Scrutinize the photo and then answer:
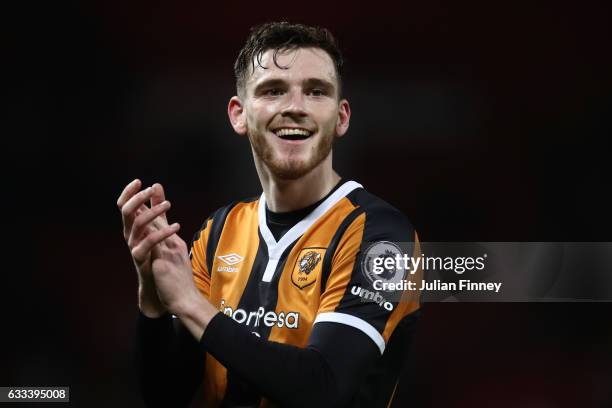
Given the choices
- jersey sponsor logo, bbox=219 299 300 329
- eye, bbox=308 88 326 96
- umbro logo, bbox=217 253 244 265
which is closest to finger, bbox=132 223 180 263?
jersey sponsor logo, bbox=219 299 300 329

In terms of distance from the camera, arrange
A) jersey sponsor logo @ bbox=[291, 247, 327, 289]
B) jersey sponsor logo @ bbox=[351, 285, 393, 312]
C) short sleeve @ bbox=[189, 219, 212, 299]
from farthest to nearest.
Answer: short sleeve @ bbox=[189, 219, 212, 299] → jersey sponsor logo @ bbox=[291, 247, 327, 289] → jersey sponsor logo @ bbox=[351, 285, 393, 312]

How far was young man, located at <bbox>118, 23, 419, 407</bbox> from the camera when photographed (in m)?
1.84

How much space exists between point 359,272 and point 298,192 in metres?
0.35

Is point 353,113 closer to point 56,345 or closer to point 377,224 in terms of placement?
point 56,345

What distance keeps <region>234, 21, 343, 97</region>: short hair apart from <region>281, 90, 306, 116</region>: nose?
9 cm

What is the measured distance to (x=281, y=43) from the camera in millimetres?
2213

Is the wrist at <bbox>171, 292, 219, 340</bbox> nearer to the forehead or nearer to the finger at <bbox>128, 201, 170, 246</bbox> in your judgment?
the finger at <bbox>128, 201, 170, 246</bbox>

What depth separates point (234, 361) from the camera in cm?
177

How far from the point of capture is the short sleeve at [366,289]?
6.45 ft

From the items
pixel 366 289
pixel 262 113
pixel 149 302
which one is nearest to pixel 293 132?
pixel 262 113

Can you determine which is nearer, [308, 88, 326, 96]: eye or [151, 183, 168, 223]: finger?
[151, 183, 168, 223]: finger

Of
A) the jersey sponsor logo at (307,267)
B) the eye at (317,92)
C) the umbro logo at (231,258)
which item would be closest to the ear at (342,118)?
the eye at (317,92)

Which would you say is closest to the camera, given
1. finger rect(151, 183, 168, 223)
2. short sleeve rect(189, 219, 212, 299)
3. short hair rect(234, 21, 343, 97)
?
finger rect(151, 183, 168, 223)

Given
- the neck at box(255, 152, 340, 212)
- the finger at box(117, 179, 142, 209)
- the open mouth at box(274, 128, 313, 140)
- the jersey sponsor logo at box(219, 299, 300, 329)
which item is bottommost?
the jersey sponsor logo at box(219, 299, 300, 329)
